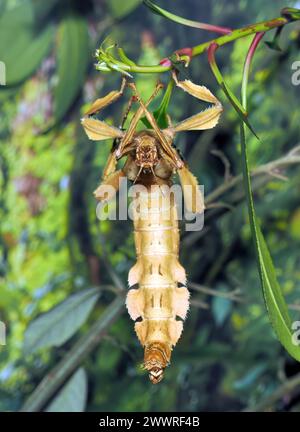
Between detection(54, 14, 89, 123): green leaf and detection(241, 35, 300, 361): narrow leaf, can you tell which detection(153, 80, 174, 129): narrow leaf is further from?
detection(54, 14, 89, 123): green leaf

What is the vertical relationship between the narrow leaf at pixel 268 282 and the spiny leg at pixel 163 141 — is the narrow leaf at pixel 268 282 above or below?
below

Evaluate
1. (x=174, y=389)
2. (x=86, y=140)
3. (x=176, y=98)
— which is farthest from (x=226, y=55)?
(x=174, y=389)

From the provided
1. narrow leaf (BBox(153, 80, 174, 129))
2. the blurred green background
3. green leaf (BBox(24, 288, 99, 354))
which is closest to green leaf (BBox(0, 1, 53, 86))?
A: the blurred green background

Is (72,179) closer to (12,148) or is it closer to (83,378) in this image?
(12,148)

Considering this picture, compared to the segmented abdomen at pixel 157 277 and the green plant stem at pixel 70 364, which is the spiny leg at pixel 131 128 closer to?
the segmented abdomen at pixel 157 277

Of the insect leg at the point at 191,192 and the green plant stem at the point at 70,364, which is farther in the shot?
the green plant stem at the point at 70,364

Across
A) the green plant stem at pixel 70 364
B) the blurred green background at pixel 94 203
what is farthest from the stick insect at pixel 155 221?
the blurred green background at pixel 94 203
